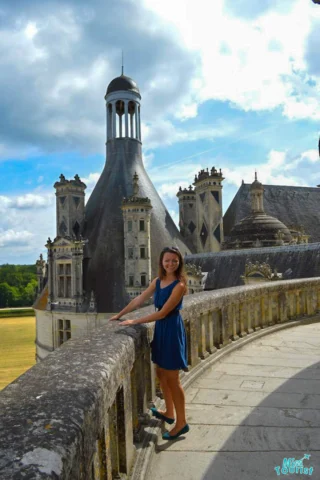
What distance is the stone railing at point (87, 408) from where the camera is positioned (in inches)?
54.2

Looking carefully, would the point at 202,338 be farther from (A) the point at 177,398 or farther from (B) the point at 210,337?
(A) the point at 177,398

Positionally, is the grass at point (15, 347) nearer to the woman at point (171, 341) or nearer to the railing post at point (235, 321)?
the railing post at point (235, 321)

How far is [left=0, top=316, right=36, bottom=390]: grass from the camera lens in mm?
31572

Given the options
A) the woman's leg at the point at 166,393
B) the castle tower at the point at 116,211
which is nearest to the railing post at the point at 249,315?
the woman's leg at the point at 166,393

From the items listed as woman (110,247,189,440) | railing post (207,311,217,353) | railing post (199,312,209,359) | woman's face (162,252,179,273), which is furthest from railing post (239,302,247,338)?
woman's face (162,252,179,273)

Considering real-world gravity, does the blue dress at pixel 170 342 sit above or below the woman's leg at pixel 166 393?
above

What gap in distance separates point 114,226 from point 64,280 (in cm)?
459

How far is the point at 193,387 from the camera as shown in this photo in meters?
4.22

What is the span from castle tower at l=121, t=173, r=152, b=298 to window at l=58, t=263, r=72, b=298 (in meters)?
3.51

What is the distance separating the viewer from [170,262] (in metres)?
3.23

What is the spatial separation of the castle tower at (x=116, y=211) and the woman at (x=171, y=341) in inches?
845

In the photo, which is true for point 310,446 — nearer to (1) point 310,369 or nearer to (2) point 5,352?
(1) point 310,369

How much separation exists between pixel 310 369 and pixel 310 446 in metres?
1.93

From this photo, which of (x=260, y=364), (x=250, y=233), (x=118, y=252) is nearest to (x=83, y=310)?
(x=118, y=252)
